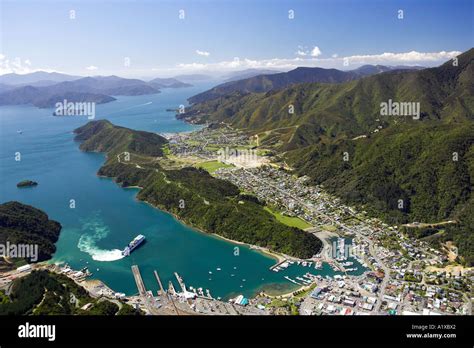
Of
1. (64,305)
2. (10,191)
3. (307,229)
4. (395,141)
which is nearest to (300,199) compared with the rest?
(307,229)

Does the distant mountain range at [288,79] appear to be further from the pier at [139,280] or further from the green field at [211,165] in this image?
the pier at [139,280]

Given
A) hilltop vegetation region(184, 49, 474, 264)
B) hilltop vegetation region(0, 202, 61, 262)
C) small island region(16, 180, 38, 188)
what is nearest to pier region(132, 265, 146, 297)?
hilltop vegetation region(0, 202, 61, 262)

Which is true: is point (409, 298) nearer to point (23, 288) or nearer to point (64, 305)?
point (64, 305)

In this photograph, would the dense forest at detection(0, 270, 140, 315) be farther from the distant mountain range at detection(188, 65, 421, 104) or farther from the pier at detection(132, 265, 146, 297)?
the distant mountain range at detection(188, 65, 421, 104)

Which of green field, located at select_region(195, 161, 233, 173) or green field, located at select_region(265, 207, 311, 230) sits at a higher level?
green field, located at select_region(195, 161, 233, 173)

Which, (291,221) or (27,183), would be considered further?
(27,183)

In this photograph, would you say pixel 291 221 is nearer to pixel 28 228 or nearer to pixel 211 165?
pixel 28 228

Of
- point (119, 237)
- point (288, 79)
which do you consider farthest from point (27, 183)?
point (288, 79)

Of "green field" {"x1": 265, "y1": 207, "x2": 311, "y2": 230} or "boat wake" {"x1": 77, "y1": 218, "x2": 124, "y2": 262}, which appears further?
"green field" {"x1": 265, "y1": 207, "x2": 311, "y2": 230}
